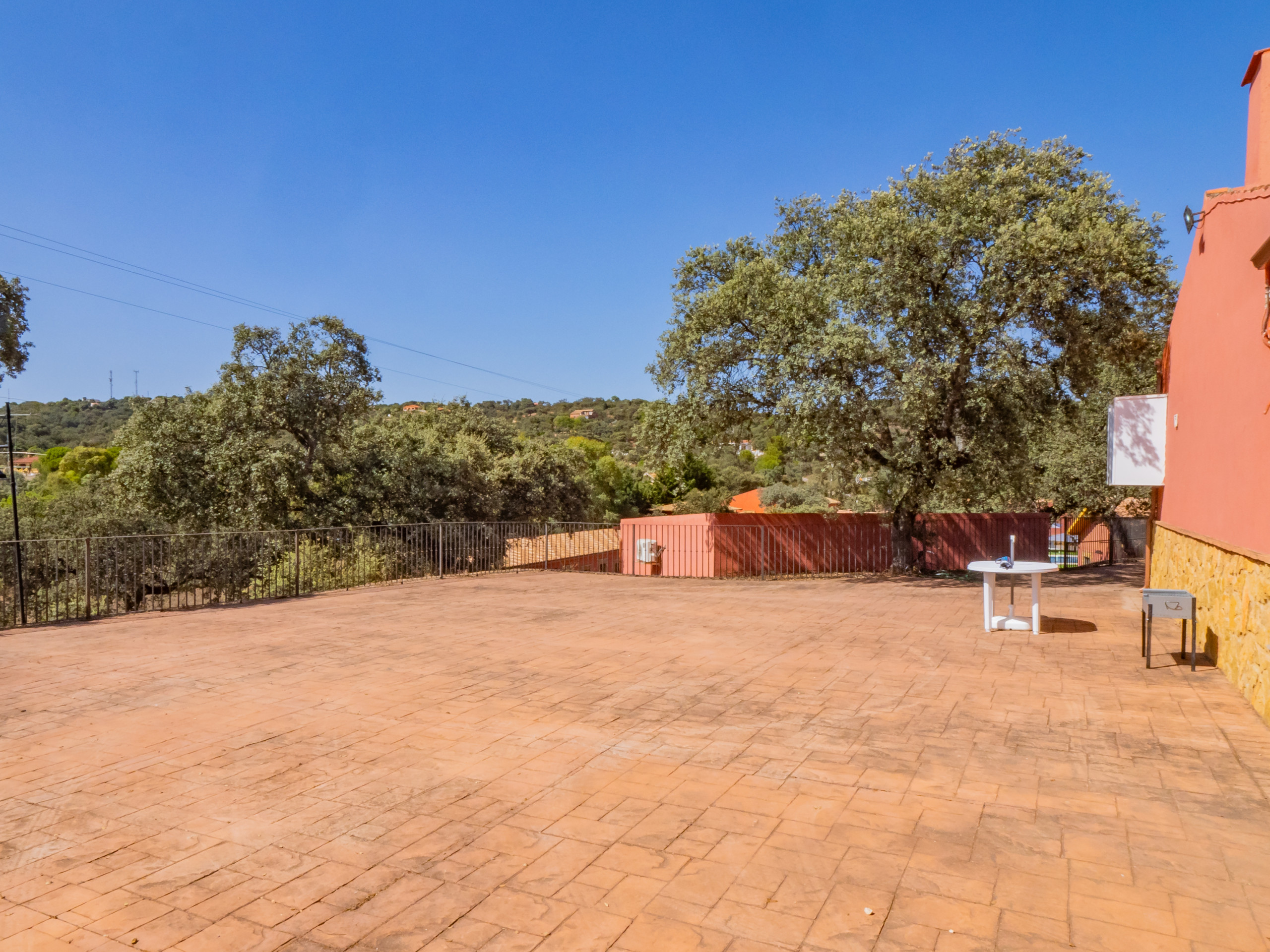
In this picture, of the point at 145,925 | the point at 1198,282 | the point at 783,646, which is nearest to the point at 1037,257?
the point at 1198,282

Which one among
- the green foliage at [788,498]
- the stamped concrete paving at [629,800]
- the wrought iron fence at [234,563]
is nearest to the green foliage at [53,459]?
the wrought iron fence at [234,563]

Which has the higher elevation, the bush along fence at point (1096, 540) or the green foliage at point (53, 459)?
the green foliage at point (53, 459)

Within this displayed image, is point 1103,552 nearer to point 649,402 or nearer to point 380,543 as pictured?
point 649,402

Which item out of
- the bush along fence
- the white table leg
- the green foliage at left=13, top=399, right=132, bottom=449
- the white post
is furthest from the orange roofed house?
the green foliage at left=13, top=399, right=132, bottom=449

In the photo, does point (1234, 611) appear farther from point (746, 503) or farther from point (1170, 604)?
point (746, 503)

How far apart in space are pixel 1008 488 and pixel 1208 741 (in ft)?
45.8

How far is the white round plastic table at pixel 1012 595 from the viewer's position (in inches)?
339

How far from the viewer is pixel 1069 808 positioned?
13.6 feet

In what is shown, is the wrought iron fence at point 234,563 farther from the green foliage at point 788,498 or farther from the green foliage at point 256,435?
the green foliage at point 788,498

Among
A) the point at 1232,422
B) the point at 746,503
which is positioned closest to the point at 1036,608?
the point at 1232,422

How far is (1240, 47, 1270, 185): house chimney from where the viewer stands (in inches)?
264

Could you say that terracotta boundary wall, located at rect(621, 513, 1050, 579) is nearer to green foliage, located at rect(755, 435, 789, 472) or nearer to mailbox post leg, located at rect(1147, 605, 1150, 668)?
green foliage, located at rect(755, 435, 789, 472)

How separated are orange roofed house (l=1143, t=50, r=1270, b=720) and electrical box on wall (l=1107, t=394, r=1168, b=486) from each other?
46.1 inches

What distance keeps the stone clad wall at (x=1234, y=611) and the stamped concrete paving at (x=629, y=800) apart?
22 cm
